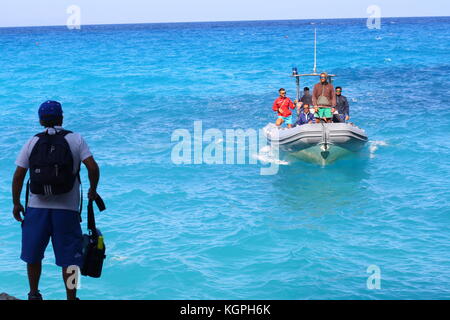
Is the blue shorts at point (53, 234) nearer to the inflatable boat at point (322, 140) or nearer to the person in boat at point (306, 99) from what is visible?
the inflatable boat at point (322, 140)

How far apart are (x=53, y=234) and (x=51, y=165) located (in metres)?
0.62

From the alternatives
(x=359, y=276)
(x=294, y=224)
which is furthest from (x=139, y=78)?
(x=359, y=276)

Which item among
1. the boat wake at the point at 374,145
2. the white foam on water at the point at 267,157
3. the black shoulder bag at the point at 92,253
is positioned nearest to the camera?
the black shoulder bag at the point at 92,253

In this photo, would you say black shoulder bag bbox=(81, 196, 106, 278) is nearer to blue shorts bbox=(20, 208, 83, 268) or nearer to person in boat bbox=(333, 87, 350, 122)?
blue shorts bbox=(20, 208, 83, 268)

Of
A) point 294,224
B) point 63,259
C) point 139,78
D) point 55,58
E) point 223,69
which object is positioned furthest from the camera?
point 55,58

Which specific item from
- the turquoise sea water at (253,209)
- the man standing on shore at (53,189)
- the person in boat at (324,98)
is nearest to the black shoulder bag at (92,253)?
the man standing on shore at (53,189)

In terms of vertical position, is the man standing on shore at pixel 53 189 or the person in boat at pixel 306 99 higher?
the person in boat at pixel 306 99

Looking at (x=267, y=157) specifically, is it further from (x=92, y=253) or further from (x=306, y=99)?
(x=92, y=253)

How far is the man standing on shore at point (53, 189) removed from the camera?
4723mm

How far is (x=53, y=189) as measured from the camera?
4.76 meters

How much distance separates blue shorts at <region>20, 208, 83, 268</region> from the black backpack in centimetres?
22

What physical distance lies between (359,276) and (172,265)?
115 inches
